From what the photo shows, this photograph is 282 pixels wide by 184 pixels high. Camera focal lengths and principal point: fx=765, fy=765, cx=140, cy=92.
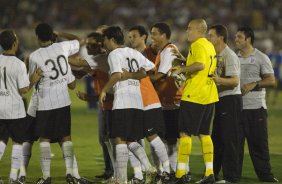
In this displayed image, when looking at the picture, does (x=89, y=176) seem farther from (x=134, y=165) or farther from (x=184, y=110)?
(x=184, y=110)

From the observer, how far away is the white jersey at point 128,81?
10453 mm

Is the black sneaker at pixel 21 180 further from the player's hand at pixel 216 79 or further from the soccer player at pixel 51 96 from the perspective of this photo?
Result: the player's hand at pixel 216 79

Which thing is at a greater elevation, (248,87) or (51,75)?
(51,75)

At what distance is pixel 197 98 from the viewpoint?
34.5 feet

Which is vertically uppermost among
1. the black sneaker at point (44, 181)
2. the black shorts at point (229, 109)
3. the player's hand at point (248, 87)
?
the player's hand at point (248, 87)

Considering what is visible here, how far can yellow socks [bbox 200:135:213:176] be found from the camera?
10.6 m

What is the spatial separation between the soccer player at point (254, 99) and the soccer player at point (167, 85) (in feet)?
3.43

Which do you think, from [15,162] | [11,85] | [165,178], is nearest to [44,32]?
[11,85]

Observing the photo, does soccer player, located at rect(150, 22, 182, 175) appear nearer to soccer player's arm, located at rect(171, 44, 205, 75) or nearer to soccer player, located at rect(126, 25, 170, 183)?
soccer player, located at rect(126, 25, 170, 183)

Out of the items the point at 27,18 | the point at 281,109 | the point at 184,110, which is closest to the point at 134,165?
the point at 184,110

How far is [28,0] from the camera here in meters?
37.8

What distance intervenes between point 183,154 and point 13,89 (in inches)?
101

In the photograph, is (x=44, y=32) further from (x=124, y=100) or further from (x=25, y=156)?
(x=25, y=156)

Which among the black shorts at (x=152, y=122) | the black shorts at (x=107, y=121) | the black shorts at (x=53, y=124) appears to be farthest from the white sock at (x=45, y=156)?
the black shorts at (x=152, y=122)
